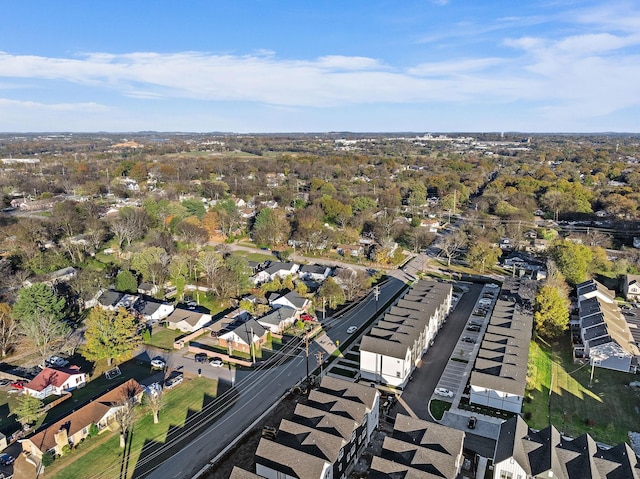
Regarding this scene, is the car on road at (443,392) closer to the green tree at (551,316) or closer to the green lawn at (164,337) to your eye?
the green tree at (551,316)

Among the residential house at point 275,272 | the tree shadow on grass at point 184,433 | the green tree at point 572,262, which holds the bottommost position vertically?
the tree shadow on grass at point 184,433

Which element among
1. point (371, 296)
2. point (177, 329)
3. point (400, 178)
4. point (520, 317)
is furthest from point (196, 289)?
point (400, 178)

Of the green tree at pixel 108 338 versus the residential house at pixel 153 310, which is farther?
the residential house at pixel 153 310

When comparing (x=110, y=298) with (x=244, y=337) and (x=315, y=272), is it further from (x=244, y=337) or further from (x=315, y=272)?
(x=315, y=272)

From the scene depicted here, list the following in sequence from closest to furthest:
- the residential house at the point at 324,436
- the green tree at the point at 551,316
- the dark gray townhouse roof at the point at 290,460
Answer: the dark gray townhouse roof at the point at 290,460 < the residential house at the point at 324,436 < the green tree at the point at 551,316

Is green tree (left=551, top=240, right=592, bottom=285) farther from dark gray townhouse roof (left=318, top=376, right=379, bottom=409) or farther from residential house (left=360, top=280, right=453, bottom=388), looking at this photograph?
dark gray townhouse roof (left=318, top=376, right=379, bottom=409)

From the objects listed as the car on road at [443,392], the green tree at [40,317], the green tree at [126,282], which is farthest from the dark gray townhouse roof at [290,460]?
the green tree at [126,282]
